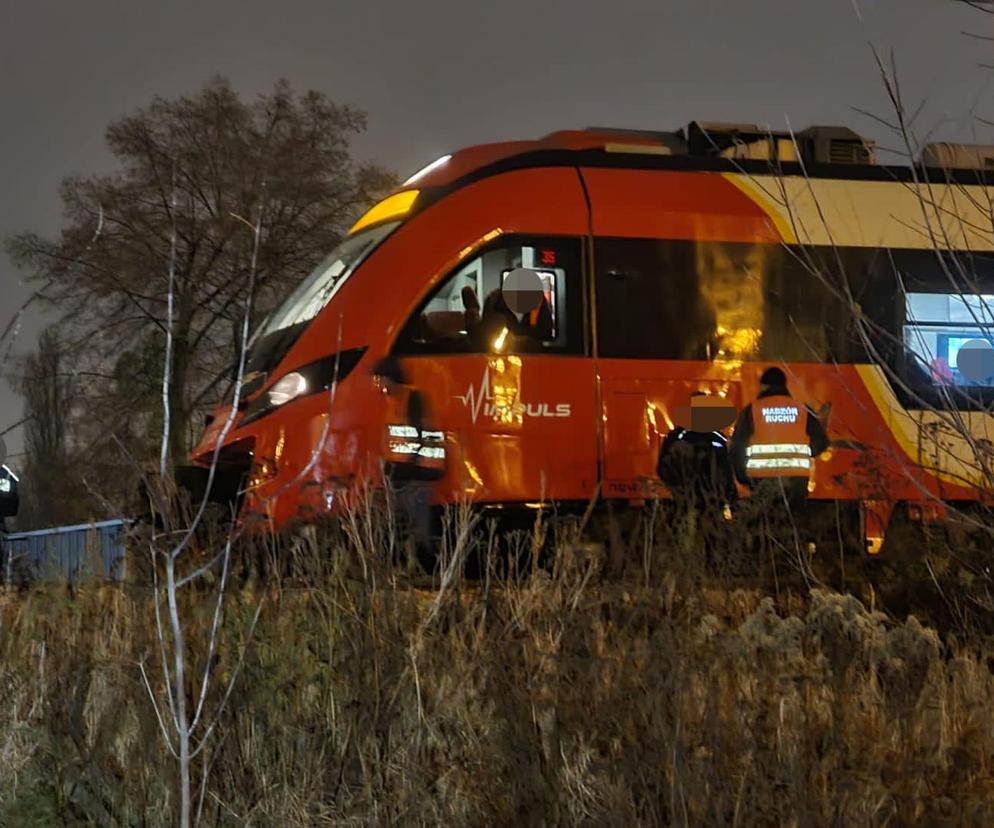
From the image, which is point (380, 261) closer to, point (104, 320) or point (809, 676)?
point (809, 676)

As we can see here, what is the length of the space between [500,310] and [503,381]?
0.48 m

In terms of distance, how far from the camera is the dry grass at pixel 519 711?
12.3 feet

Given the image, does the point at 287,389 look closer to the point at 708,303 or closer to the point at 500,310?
the point at 500,310

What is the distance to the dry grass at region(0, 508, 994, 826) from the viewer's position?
374 centimetres

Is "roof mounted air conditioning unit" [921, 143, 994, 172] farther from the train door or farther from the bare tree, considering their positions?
the bare tree

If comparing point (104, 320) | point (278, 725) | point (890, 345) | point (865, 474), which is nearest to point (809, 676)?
point (890, 345)

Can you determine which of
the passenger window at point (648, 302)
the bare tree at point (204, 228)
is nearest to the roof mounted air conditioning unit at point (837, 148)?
the passenger window at point (648, 302)

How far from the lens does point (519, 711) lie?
420 centimetres

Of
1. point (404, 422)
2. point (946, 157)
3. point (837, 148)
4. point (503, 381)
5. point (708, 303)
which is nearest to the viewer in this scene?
point (946, 157)

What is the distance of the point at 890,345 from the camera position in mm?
3920

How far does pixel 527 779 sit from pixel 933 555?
9.74 feet

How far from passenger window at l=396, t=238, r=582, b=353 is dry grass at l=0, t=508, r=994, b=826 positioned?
3.74 meters

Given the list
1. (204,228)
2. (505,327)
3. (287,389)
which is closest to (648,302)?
(505,327)

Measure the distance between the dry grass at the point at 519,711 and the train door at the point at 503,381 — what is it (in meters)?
3.55
